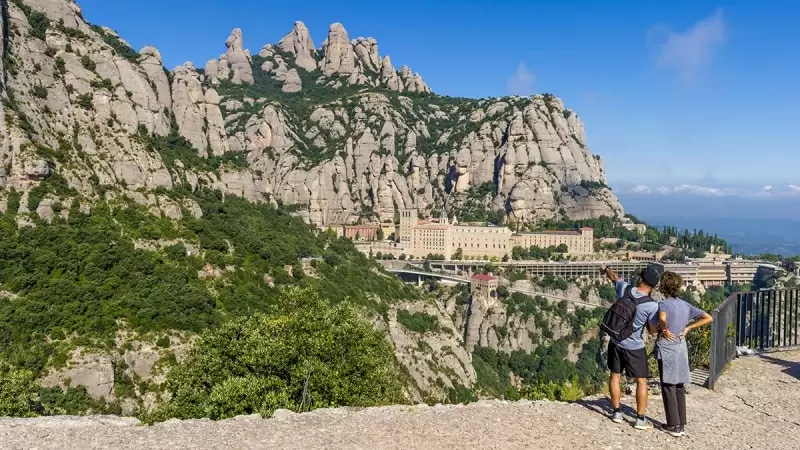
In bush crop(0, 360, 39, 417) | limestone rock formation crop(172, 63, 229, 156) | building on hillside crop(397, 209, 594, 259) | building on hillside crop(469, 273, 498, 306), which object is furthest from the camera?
building on hillside crop(397, 209, 594, 259)

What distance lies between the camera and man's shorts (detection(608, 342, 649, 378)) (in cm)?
1031

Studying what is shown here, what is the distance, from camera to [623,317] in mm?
10312

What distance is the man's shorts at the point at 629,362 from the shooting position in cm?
1031

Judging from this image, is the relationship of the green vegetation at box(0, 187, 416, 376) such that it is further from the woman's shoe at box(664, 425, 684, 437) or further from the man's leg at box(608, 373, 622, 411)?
the woman's shoe at box(664, 425, 684, 437)

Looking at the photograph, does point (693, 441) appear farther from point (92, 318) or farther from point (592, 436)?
point (92, 318)

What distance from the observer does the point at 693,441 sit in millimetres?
10086

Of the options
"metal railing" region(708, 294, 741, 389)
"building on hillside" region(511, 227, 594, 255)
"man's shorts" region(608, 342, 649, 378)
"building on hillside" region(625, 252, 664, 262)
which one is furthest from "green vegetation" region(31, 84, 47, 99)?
"building on hillside" region(625, 252, 664, 262)

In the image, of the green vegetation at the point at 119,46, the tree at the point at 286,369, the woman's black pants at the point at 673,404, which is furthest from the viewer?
the green vegetation at the point at 119,46

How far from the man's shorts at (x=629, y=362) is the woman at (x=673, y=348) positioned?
1.03 feet

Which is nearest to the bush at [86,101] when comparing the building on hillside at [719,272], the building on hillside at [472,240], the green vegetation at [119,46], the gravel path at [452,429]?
the green vegetation at [119,46]

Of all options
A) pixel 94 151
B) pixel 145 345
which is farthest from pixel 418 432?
pixel 94 151

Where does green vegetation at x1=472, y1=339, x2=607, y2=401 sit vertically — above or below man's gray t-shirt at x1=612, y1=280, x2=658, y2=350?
below

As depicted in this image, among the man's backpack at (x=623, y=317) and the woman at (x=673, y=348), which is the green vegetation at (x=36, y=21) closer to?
the man's backpack at (x=623, y=317)

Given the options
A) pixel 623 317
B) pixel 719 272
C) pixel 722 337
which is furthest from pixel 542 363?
pixel 623 317
